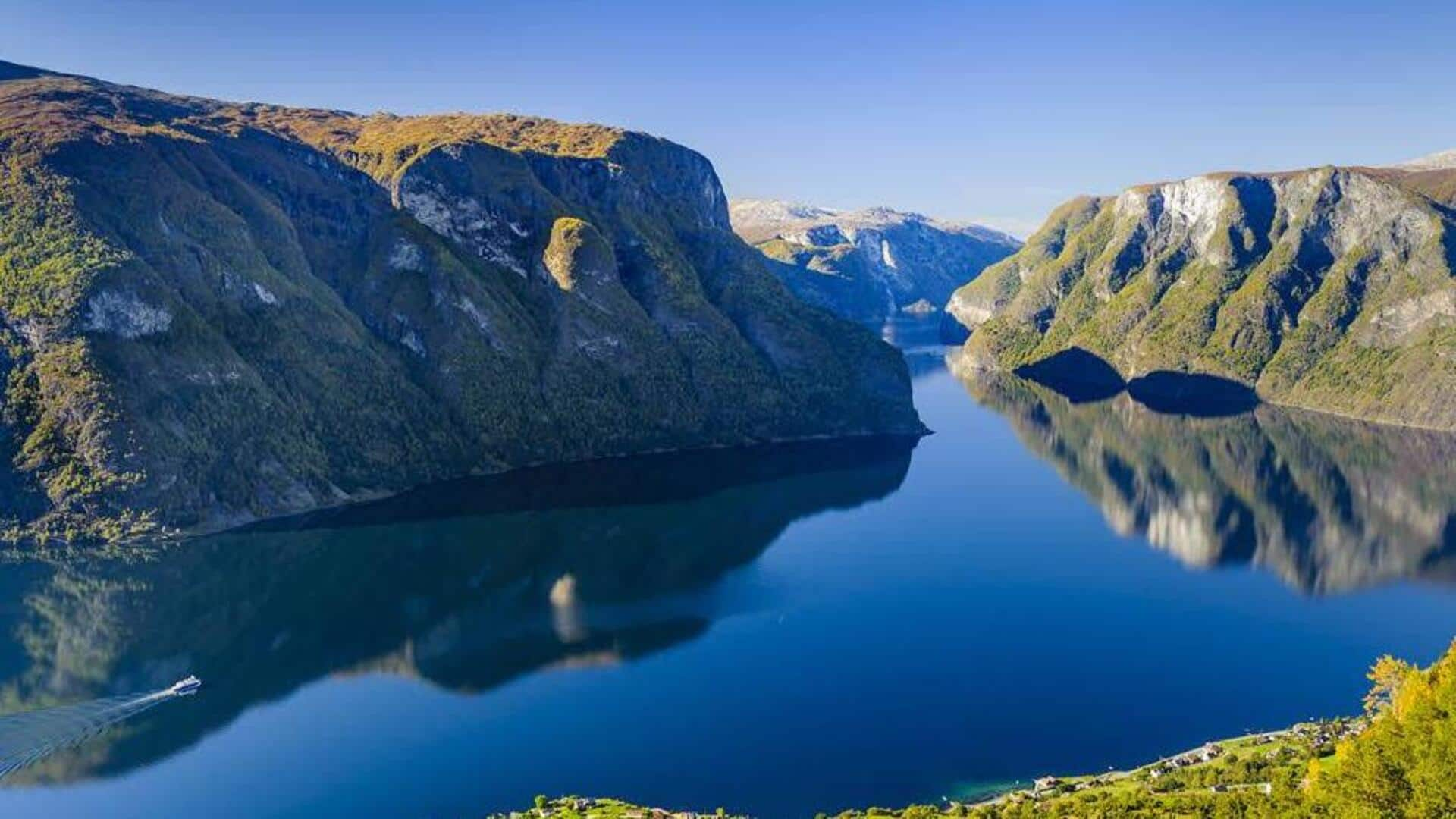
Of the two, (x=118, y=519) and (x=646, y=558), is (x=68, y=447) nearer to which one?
(x=118, y=519)

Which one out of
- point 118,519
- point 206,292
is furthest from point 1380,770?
point 206,292

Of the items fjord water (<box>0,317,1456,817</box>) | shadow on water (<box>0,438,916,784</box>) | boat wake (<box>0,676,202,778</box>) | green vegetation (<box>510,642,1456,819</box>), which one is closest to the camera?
green vegetation (<box>510,642,1456,819</box>)

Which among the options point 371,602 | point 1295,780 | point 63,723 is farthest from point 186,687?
point 1295,780

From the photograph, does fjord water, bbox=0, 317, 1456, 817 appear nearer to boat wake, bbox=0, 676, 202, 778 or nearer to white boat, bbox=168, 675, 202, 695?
boat wake, bbox=0, 676, 202, 778

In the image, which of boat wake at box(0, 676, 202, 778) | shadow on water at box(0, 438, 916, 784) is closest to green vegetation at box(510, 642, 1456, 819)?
shadow on water at box(0, 438, 916, 784)

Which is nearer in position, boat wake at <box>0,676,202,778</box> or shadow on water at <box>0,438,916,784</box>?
boat wake at <box>0,676,202,778</box>

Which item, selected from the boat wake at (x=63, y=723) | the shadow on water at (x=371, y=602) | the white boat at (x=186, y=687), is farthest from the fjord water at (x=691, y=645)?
the white boat at (x=186, y=687)

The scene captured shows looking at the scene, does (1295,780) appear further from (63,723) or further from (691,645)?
(63,723)

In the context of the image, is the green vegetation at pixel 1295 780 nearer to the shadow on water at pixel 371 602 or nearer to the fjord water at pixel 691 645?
the fjord water at pixel 691 645
